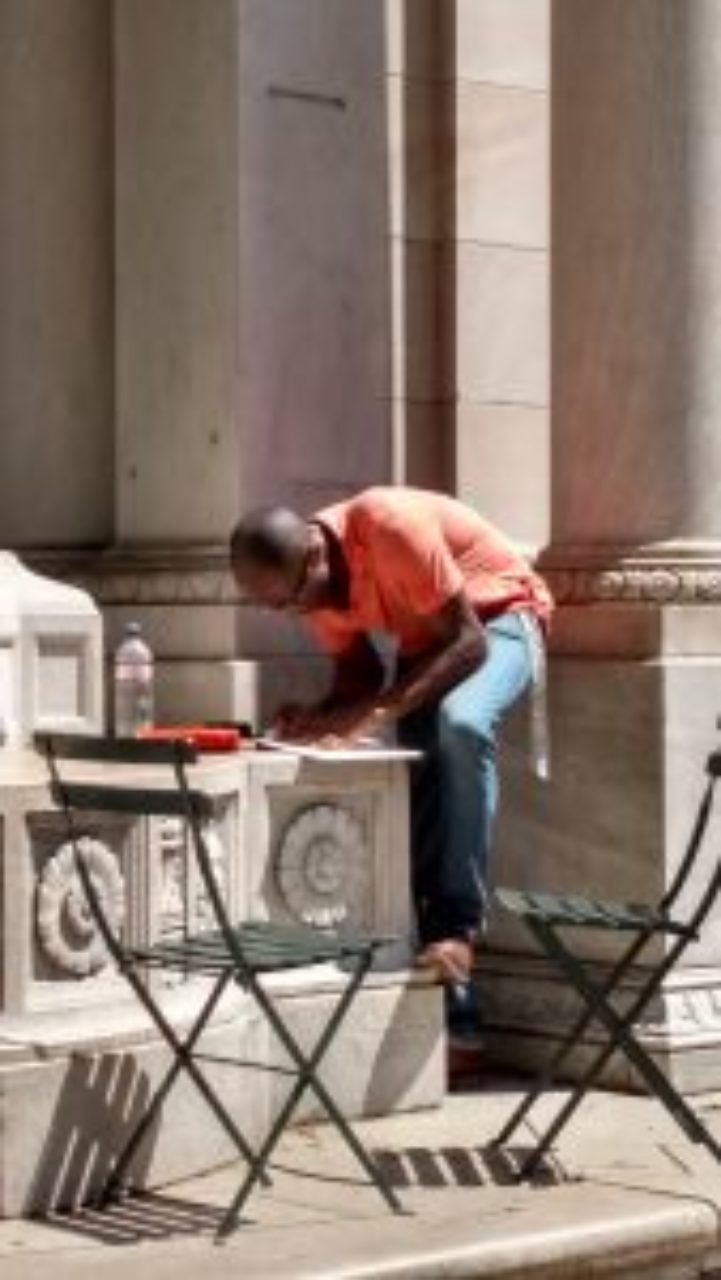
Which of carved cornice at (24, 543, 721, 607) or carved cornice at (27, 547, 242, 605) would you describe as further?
carved cornice at (27, 547, 242, 605)

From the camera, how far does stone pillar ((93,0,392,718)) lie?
10.3m

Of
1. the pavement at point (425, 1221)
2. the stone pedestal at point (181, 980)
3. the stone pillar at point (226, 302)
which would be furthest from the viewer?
the stone pillar at point (226, 302)

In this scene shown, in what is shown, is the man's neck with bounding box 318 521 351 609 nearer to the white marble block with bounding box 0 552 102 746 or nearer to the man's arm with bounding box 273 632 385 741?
the man's arm with bounding box 273 632 385 741

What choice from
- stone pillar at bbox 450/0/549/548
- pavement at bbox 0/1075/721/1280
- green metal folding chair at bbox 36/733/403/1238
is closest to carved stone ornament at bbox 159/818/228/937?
green metal folding chair at bbox 36/733/403/1238

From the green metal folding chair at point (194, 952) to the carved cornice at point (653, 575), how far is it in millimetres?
2063

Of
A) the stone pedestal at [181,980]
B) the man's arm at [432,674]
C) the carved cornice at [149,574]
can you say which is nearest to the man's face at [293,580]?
the man's arm at [432,674]

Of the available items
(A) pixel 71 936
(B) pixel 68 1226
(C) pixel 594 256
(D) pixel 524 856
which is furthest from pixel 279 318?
(B) pixel 68 1226

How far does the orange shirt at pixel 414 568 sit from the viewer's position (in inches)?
368

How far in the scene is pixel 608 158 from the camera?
1014cm

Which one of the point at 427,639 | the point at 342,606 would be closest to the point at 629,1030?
the point at 427,639

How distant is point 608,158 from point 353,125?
96 centimetres

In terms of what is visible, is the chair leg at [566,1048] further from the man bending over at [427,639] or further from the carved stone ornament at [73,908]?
the carved stone ornament at [73,908]

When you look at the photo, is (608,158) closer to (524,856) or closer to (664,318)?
(664,318)

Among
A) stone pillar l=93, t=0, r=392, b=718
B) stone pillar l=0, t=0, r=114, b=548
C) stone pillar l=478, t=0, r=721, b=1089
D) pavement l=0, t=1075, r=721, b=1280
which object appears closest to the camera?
pavement l=0, t=1075, r=721, b=1280
